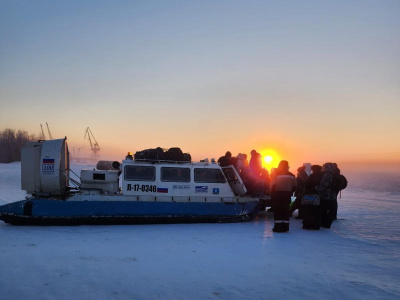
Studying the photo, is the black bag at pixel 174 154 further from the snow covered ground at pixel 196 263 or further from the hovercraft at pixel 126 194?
the snow covered ground at pixel 196 263

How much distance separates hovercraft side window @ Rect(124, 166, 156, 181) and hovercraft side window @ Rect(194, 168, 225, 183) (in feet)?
4.25

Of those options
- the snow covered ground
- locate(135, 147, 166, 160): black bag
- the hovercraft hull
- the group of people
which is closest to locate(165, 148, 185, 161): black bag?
locate(135, 147, 166, 160): black bag

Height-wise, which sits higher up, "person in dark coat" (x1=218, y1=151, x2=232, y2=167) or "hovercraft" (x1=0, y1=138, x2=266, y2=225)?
"person in dark coat" (x1=218, y1=151, x2=232, y2=167)

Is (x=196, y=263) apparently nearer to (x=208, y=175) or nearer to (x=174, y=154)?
(x=208, y=175)

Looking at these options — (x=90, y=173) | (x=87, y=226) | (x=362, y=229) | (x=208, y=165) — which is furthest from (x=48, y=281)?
(x=362, y=229)

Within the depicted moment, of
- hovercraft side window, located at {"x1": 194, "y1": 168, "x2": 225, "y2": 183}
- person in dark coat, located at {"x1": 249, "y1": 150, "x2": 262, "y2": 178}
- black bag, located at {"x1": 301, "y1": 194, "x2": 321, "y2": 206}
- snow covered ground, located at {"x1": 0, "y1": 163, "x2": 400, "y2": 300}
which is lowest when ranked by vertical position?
snow covered ground, located at {"x1": 0, "y1": 163, "x2": 400, "y2": 300}

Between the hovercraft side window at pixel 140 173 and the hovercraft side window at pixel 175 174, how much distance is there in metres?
0.30

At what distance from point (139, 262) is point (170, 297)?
5.22ft

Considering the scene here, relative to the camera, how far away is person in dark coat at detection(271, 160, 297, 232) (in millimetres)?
8469

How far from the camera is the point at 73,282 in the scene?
4.37m

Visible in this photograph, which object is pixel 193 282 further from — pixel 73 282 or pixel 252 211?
pixel 252 211

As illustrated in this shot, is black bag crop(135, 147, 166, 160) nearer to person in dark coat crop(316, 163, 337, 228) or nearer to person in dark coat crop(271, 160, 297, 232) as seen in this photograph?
person in dark coat crop(271, 160, 297, 232)

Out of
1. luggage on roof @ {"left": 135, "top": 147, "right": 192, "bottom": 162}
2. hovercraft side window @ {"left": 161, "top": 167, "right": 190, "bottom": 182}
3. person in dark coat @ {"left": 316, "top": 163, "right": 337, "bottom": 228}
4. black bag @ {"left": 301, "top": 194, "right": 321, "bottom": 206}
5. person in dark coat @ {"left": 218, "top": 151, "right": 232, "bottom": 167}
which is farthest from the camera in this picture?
person in dark coat @ {"left": 218, "top": 151, "right": 232, "bottom": 167}

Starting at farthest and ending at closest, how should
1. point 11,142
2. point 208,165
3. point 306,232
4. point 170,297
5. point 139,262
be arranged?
1. point 11,142
2. point 208,165
3. point 306,232
4. point 139,262
5. point 170,297
